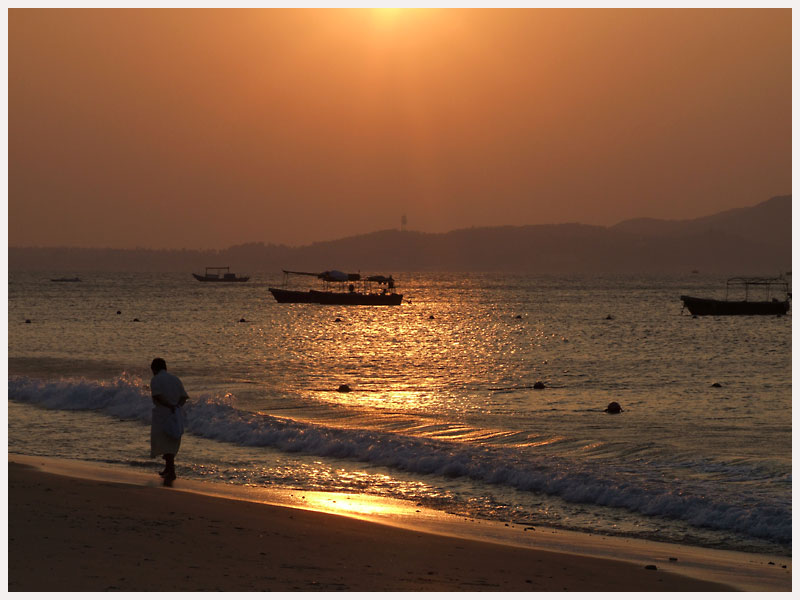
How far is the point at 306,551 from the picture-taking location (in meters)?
10.2

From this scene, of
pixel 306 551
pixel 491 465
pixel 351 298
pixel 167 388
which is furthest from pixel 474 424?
pixel 351 298

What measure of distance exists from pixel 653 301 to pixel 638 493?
Answer: 141542 millimetres

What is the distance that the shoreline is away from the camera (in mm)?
9000

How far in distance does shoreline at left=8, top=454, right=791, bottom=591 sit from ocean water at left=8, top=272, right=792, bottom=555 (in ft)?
4.57

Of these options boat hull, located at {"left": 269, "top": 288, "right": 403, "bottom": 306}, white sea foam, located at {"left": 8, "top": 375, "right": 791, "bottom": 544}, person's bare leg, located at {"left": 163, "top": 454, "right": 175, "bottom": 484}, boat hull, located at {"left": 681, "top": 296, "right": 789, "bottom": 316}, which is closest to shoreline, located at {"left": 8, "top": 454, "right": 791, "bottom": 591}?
person's bare leg, located at {"left": 163, "top": 454, "right": 175, "bottom": 484}

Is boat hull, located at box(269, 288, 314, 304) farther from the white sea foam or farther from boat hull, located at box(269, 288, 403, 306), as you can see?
the white sea foam

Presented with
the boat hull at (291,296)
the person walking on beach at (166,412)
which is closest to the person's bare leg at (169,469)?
the person walking on beach at (166,412)

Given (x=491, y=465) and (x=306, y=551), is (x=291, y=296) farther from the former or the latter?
(x=306, y=551)

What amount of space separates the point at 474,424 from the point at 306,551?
14224 millimetres

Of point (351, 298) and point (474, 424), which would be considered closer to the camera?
point (474, 424)

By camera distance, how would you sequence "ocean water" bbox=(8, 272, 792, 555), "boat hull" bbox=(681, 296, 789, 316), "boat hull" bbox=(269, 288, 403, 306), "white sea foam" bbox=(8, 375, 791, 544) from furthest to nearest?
"boat hull" bbox=(269, 288, 403, 306) → "boat hull" bbox=(681, 296, 789, 316) → "ocean water" bbox=(8, 272, 792, 555) → "white sea foam" bbox=(8, 375, 791, 544)

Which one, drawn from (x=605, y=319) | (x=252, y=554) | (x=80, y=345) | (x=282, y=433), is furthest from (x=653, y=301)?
(x=252, y=554)

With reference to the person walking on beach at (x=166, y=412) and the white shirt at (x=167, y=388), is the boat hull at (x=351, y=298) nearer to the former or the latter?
the person walking on beach at (x=166, y=412)

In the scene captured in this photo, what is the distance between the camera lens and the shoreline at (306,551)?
9.00 m
